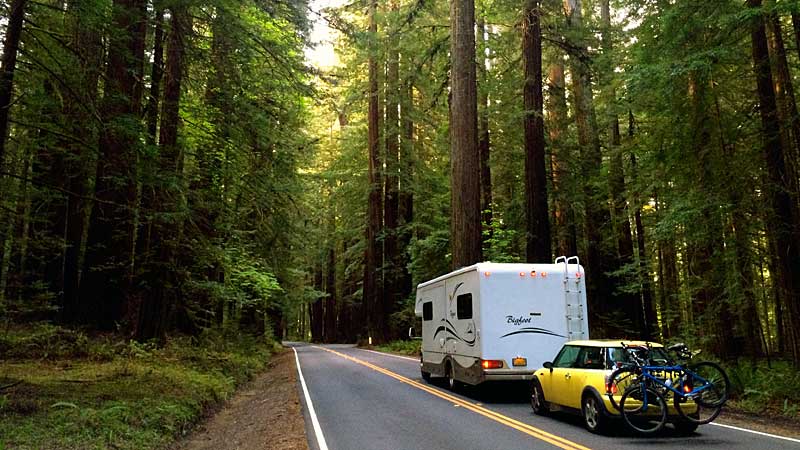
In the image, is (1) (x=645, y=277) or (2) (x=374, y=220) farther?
(2) (x=374, y=220)

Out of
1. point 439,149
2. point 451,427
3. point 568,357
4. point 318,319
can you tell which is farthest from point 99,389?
point 318,319

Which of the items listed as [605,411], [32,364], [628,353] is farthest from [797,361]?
[32,364]

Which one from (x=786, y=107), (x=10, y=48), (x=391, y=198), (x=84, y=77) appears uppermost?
(x=391, y=198)

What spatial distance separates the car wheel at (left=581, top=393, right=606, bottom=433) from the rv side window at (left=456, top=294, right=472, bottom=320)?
13.4ft

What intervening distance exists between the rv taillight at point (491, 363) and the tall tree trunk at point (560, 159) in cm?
1036

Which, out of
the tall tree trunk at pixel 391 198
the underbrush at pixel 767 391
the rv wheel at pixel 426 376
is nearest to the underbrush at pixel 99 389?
the rv wheel at pixel 426 376

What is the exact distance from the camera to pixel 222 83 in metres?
13.4

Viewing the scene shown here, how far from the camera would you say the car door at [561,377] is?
9.52 m

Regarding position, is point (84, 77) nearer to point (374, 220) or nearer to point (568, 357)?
point (568, 357)

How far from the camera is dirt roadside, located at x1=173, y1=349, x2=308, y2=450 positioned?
840cm

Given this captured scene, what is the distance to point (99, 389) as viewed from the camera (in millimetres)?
10188

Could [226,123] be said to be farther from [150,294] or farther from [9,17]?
[9,17]

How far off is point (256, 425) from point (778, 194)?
451 inches

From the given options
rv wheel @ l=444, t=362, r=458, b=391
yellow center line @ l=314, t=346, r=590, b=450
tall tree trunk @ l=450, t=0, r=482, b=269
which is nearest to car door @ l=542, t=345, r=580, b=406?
yellow center line @ l=314, t=346, r=590, b=450
